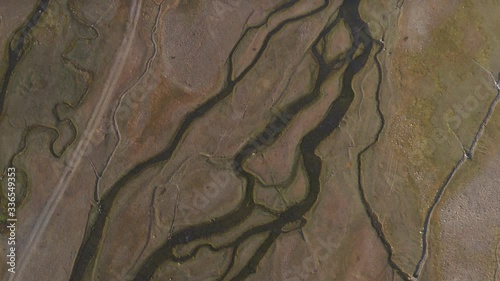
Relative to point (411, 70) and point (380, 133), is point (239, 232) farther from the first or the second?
point (411, 70)

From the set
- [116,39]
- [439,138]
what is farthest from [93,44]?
[439,138]

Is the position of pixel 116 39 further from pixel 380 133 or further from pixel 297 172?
pixel 380 133

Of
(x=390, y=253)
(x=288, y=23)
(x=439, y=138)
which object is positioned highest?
(x=288, y=23)

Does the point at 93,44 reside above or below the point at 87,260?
above

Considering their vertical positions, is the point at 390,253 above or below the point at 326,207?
below

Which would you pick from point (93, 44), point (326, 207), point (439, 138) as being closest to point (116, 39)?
point (93, 44)

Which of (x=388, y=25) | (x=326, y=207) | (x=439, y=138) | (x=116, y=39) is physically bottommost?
(x=439, y=138)
